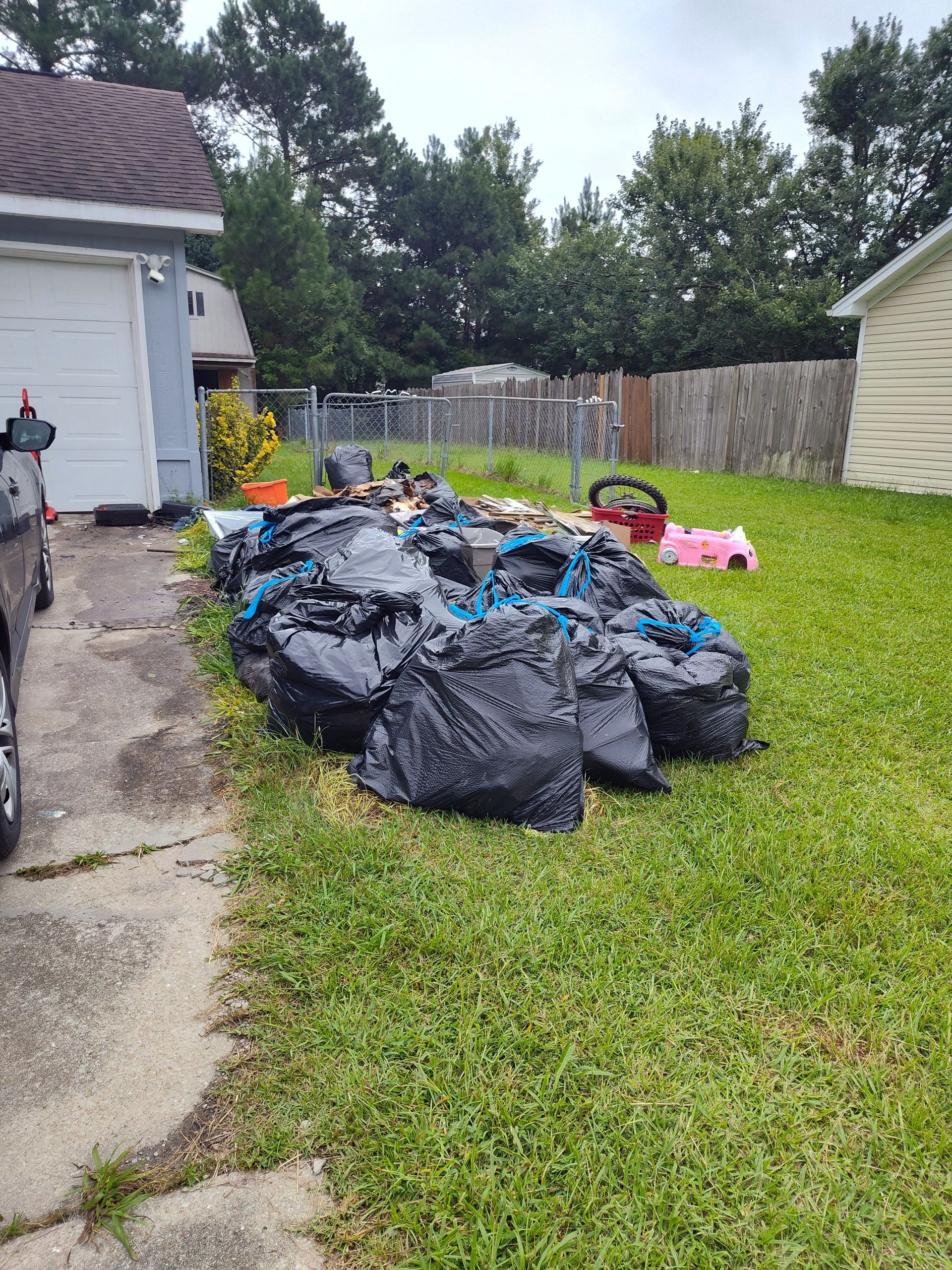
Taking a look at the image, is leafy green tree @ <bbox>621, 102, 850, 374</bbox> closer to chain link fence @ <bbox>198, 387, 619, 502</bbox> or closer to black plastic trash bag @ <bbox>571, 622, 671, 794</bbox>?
chain link fence @ <bbox>198, 387, 619, 502</bbox>

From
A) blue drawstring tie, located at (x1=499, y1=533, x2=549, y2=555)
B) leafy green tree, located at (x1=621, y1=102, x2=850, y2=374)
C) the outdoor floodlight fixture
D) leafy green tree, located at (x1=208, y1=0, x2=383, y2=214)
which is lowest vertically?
blue drawstring tie, located at (x1=499, y1=533, x2=549, y2=555)

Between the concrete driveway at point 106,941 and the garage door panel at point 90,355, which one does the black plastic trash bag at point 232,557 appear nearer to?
the concrete driveway at point 106,941

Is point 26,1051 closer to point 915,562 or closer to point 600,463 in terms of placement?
point 915,562

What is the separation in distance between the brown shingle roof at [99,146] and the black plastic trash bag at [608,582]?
19.8ft

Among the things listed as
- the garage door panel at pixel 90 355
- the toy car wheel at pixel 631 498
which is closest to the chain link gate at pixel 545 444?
the toy car wheel at pixel 631 498

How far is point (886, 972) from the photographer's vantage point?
2061 millimetres

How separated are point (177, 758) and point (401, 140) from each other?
37133 millimetres

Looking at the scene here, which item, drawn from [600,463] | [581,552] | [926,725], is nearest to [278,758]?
[581,552]

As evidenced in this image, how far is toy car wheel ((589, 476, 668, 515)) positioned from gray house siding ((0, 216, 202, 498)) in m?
4.10

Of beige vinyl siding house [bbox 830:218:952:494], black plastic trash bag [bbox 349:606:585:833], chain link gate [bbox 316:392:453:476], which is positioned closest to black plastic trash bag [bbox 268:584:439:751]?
black plastic trash bag [bbox 349:606:585:833]

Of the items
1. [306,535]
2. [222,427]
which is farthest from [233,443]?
[306,535]

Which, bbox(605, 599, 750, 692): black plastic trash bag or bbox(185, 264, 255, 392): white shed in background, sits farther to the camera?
bbox(185, 264, 255, 392): white shed in background

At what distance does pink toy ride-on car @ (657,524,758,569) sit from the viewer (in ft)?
20.9

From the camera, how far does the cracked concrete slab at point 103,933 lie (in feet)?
5.36
